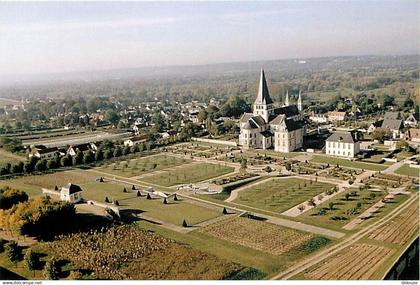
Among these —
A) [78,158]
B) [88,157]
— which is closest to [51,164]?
[78,158]

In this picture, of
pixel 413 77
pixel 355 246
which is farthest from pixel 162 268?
pixel 413 77

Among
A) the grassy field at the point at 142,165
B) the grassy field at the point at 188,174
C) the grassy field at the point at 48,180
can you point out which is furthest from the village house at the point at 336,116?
the grassy field at the point at 48,180

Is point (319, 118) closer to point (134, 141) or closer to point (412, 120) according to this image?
point (412, 120)

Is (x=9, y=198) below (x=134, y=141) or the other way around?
the other way around

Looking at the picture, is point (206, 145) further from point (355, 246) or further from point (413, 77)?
point (413, 77)

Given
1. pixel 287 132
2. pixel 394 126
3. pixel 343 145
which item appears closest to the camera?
pixel 343 145

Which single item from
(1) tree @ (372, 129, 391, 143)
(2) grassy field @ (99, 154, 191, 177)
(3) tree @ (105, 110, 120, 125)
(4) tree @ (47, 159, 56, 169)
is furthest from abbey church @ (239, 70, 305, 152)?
(3) tree @ (105, 110, 120, 125)
